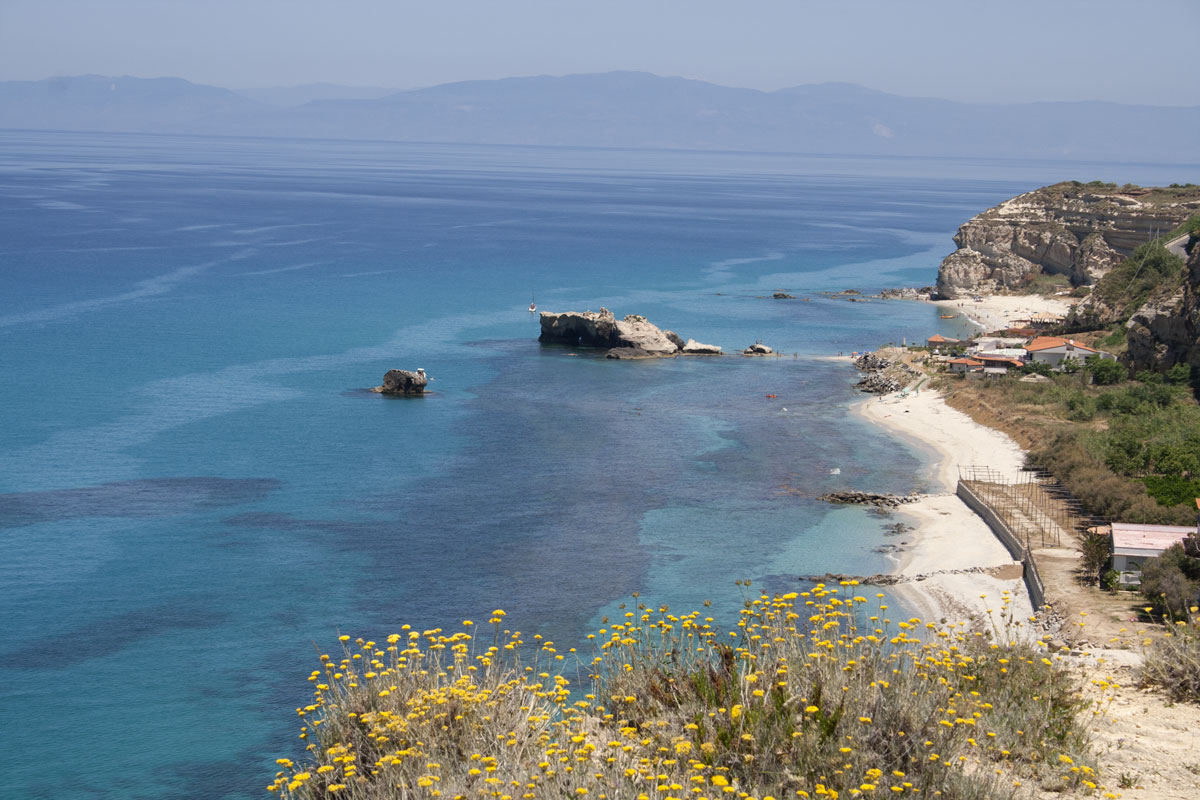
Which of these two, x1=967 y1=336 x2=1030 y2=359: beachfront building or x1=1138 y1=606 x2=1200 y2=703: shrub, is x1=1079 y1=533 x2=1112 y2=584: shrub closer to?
x1=1138 y1=606 x2=1200 y2=703: shrub

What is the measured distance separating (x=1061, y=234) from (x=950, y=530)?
69.3 meters

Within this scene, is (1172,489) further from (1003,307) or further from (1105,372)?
(1003,307)

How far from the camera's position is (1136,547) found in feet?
101

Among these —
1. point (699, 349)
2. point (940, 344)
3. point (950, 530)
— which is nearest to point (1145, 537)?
point (950, 530)

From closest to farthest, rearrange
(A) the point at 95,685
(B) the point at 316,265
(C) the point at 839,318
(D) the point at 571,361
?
(A) the point at 95,685 → (D) the point at 571,361 → (C) the point at 839,318 → (B) the point at 316,265

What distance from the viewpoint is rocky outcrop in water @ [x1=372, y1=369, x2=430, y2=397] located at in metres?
61.6

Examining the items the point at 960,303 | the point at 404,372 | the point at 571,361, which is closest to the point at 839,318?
the point at 960,303

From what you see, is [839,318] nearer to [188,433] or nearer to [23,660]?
[188,433]

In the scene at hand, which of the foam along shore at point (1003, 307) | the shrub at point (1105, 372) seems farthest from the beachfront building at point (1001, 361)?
the foam along shore at point (1003, 307)

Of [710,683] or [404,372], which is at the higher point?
[710,683]

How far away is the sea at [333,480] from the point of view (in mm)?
27750

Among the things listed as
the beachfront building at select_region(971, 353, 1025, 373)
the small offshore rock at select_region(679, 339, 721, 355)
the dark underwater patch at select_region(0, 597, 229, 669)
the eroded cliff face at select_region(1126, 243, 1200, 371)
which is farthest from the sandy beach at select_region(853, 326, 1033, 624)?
the dark underwater patch at select_region(0, 597, 229, 669)

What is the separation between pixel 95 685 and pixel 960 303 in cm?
8282

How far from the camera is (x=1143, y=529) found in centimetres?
3234
